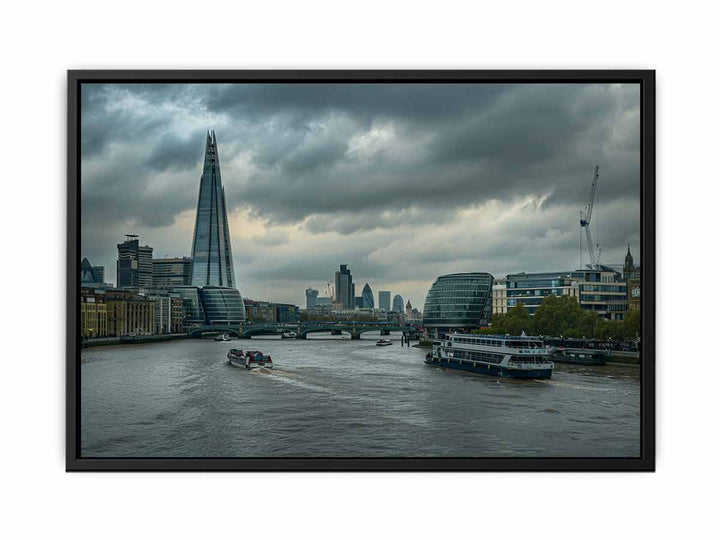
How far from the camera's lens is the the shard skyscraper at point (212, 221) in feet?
13.2

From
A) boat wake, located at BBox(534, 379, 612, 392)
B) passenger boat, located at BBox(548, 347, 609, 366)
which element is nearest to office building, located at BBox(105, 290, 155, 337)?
boat wake, located at BBox(534, 379, 612, 392)

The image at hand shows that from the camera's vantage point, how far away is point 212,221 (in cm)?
426

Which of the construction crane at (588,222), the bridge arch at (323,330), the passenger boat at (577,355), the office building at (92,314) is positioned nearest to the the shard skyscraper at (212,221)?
the office building at (92,314)

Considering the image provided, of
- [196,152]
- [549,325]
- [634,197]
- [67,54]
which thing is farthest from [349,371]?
[67,54]

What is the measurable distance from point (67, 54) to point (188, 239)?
163 cm

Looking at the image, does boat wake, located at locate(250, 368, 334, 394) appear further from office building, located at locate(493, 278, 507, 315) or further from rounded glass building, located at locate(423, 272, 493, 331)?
office building, located at locate(493, 278, 507, 315)

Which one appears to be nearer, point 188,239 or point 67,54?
point 67,54

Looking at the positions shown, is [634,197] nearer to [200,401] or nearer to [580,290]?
[580,290]

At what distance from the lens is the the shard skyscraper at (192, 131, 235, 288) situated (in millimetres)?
4016

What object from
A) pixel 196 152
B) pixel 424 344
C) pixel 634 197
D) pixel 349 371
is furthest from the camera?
pixel 349 371

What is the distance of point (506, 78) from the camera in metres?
3.19

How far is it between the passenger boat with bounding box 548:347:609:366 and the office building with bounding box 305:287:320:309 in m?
2.49

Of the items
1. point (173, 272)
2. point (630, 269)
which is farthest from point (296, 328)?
point (630, 269)
